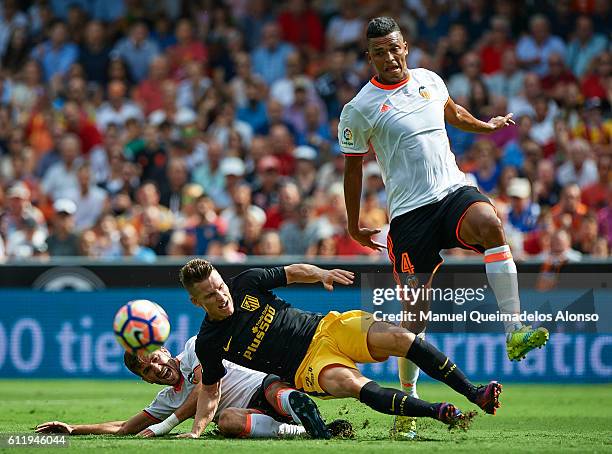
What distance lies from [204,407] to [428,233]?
2.09m

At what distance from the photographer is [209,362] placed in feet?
27.8

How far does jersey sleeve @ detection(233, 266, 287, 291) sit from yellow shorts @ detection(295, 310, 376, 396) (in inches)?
18.1

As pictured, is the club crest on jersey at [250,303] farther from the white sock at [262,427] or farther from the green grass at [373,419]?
the green grass at [373,419]

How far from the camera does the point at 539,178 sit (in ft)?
51.3

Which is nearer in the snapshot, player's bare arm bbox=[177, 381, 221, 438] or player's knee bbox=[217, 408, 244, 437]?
player's bare arm bbox=[177, 381, 221, 438]

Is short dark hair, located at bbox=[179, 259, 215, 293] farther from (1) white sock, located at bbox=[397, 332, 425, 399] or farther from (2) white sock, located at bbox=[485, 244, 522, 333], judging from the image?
(2) white sock, located at bbox=[485, 244, 522, 333]

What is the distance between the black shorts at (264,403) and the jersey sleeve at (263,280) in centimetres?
75

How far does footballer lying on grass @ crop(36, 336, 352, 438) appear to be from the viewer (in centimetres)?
869

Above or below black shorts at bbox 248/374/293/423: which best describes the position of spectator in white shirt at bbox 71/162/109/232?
above

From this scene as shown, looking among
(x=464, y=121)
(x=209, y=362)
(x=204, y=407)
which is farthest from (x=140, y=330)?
(x=464, y=121)

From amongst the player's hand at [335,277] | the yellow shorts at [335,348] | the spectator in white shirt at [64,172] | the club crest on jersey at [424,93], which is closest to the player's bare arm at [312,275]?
the player's hand at [335,277]

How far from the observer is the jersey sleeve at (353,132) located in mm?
8688

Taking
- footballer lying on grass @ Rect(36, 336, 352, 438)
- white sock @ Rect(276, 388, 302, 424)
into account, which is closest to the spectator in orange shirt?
footballer lying on grass @ Rect(36, 336, 352, 438)

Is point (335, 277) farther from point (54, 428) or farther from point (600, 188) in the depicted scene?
point (600, 188)
